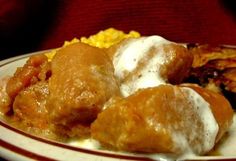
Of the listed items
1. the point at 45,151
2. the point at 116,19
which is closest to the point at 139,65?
the point at 45,151

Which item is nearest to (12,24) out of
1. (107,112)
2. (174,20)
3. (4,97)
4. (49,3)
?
(49,3)

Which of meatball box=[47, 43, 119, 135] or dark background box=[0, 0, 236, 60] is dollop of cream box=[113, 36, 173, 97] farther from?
dark background box=[0, 0, 236, 60]

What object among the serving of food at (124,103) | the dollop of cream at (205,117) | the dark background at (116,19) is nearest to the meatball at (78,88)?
the serving of food at (124,103)

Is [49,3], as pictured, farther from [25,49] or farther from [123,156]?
[123,156]

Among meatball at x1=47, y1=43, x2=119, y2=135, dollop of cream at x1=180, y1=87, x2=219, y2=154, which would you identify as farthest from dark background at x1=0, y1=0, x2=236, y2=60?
dollop of cream at x1=180, y1=87, x2=219, y2=154

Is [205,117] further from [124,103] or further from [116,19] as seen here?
[116,19]
